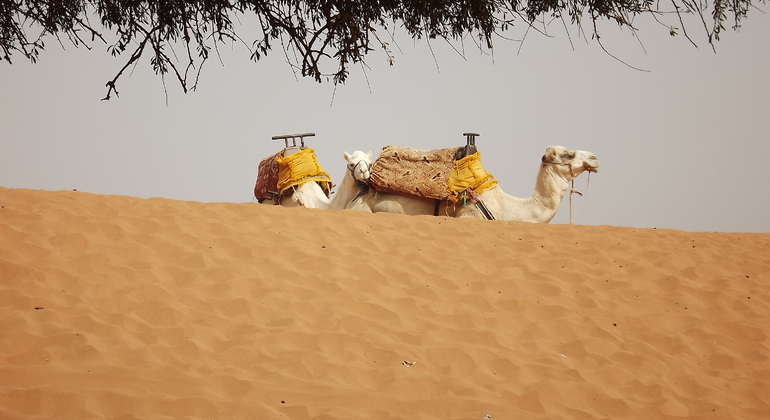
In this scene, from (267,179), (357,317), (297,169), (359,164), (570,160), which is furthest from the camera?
(267,179)

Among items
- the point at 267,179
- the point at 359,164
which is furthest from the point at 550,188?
the point at 267,179

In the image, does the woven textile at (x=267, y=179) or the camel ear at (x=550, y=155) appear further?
the woven textile at (x=267, y=179)

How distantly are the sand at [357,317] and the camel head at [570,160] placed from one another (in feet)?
4.26

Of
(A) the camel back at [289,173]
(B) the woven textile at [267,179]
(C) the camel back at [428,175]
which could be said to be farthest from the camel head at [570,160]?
(B) the woven textile at [267,179]

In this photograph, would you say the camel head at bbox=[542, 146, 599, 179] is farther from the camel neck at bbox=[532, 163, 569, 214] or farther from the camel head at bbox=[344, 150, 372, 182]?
the camel head at bbox=[344, 150, 372, 182]

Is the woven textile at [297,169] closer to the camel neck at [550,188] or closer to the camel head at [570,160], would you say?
the camel neck at [550,188]

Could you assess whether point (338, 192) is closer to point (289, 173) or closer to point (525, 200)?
point (289, 173)

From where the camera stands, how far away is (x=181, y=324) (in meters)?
5.37

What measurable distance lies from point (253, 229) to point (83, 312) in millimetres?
2579

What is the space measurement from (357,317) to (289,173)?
14.4 ft

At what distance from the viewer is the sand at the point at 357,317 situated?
431 centimetres

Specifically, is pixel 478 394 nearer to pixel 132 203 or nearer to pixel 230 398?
pixel 230 398

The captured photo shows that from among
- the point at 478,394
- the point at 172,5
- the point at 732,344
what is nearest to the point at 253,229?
the point at 172,5

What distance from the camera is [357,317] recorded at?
5711 millimetres
